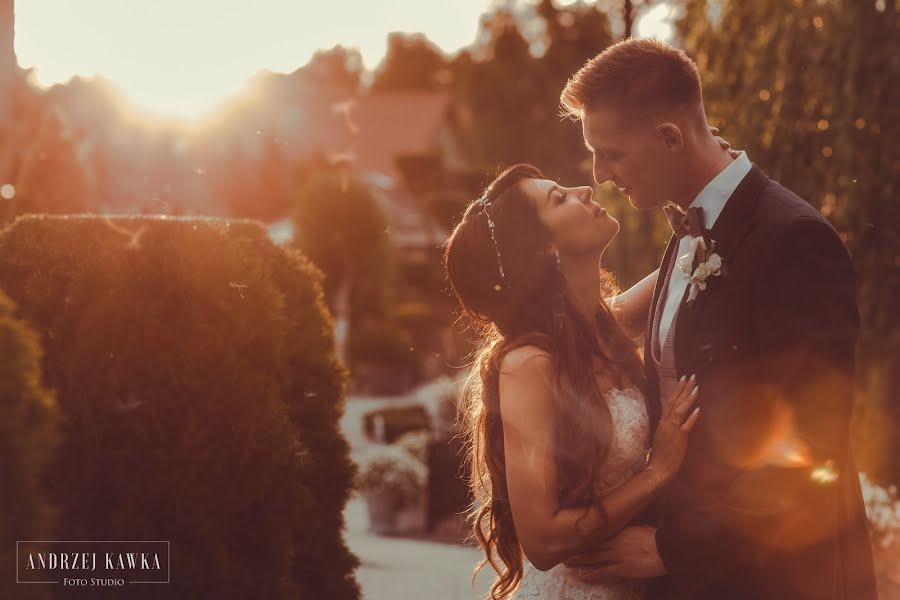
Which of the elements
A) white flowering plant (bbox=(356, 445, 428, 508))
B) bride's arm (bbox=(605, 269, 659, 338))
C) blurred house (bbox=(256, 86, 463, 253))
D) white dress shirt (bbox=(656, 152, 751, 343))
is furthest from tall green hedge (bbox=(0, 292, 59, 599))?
blurred house (bbox=(256, 86, 463, 253))

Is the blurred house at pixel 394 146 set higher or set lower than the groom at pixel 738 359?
higher

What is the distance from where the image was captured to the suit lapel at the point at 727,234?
279cm

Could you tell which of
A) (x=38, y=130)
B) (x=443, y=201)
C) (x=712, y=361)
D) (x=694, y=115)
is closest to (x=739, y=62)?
(x=694, y=115)

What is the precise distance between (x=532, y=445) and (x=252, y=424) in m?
1.03

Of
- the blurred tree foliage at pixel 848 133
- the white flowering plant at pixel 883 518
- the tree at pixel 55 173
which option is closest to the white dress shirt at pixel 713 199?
the blurred tree foliage at pixel 848 133

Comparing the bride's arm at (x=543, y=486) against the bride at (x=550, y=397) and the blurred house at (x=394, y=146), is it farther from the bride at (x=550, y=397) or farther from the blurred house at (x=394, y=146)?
the blurred house at (x=394, y=146)

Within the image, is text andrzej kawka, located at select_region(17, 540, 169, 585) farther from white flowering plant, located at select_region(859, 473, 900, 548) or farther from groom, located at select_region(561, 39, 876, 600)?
white flowering plant, located at select_region(859, 473, 900, 548)

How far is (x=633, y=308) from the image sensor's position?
3.75 meters

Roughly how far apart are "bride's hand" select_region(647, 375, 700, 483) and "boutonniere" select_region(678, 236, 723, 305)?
0.89 ft

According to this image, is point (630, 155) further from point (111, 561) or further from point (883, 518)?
point (883, 518)

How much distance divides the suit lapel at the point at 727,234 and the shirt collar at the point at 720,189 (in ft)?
0.12

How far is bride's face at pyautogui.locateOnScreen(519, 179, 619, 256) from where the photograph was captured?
10.5ft

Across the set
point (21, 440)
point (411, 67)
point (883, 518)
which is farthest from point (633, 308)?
point (411, 67)

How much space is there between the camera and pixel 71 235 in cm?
333
